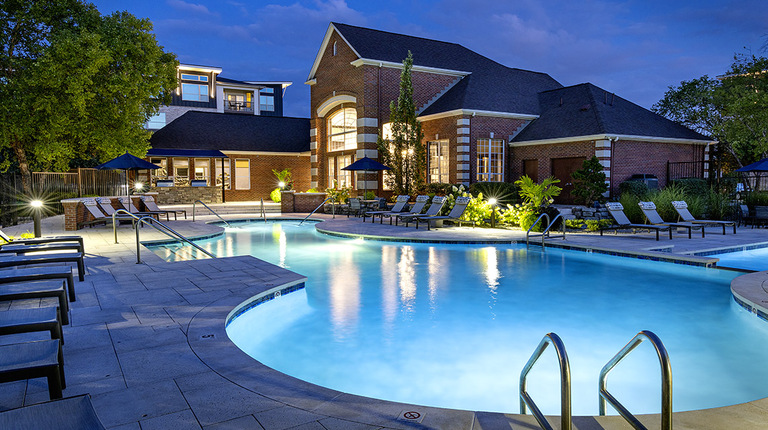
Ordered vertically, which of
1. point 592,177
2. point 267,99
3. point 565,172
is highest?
point 267,99

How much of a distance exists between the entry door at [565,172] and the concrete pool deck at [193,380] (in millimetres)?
14508

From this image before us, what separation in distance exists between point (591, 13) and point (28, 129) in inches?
3862

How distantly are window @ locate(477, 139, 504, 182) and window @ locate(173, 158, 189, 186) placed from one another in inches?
677

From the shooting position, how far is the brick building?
850 inches

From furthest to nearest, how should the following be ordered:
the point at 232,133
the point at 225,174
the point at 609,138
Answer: the point at 232,133, the point at 225,174, the point at 609,138

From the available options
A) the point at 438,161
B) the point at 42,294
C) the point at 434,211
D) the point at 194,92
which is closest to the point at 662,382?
the point at 42,294

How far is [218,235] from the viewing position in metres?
15.5

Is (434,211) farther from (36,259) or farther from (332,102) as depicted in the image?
(332,102)

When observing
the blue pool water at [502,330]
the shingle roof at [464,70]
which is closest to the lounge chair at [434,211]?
the blue pool water at [502,330]

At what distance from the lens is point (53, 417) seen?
2283mm

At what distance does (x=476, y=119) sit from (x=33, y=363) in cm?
2176

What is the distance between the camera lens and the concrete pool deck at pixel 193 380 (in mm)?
3271

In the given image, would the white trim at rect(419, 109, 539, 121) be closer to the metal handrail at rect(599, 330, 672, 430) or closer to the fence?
the fence

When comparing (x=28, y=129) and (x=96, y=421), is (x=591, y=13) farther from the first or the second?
(x=96, y=421)
